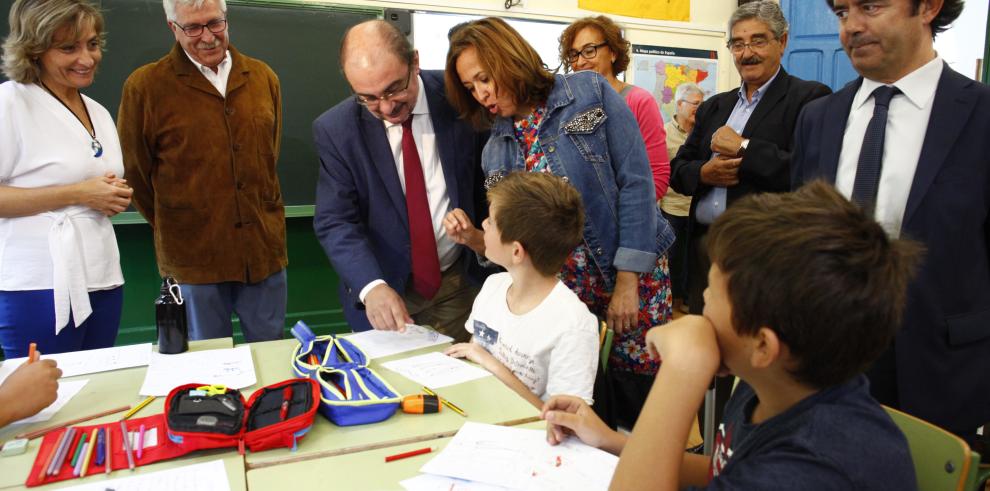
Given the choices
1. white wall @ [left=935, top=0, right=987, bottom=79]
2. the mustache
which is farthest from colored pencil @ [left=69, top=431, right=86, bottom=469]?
white wall @ [left=935, top=0, right=987, bottom=79]

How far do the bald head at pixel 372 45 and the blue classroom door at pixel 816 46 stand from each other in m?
3.81

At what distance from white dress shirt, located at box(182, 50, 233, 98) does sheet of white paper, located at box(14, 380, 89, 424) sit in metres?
1.30


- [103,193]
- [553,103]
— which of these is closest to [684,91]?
[553,103]

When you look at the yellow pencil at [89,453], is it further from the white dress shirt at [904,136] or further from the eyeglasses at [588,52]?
the eyeglasses at [588,52]

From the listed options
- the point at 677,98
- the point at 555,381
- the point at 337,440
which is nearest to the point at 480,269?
the point at 555,381

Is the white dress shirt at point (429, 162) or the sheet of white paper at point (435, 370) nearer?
the sheet of white paper at point (435, 370)

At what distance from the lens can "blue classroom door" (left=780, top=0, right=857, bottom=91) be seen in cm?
458

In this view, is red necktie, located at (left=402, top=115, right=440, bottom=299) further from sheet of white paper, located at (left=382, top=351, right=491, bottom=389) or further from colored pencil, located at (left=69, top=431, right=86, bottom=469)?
colored pencil, located at (left=69, top=431, right=86, bottom=469)

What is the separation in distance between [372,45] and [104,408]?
117cm

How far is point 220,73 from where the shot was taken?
2.49m

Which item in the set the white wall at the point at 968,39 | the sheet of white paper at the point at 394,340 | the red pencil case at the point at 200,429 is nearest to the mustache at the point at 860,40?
the sheet of white paper at the point at 394,340

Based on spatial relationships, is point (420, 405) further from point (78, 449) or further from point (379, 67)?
point (379, 67)

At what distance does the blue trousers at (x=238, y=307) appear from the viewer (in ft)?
8.17

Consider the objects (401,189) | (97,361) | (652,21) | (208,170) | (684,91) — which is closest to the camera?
(97,361)
